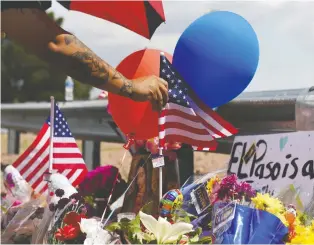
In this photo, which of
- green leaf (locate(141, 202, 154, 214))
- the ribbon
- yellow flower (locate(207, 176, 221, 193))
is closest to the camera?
green leaf (locate(141, 202, 154, 214))

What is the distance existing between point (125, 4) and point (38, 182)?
3.20 m

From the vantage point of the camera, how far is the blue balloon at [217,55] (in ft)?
16.8

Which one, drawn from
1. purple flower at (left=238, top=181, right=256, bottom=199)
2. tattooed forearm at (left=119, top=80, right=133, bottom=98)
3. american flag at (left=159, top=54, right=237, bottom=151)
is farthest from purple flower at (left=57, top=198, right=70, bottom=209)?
tattooed forearm at (left=119, top=80, right=133, bottom=98)

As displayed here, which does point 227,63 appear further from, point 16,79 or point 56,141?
point 16,79

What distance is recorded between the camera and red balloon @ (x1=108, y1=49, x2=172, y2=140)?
208 inches

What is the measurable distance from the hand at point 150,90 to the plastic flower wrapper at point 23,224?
7.71 ft

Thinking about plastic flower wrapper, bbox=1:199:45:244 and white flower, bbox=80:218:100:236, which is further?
plastic flower wrapper, bbox=1:199:45:244

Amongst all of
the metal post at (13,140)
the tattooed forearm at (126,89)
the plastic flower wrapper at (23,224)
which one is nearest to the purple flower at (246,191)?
the tattooed forearm at (126,89)

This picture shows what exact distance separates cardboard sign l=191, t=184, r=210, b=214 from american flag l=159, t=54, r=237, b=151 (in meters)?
0.51

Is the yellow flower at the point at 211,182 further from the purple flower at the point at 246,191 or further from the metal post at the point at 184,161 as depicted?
the metal post at the point at 184,161

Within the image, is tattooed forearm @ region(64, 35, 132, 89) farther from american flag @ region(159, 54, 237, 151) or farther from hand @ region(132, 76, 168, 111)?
american flag @ region(159, 54, 237, 151)

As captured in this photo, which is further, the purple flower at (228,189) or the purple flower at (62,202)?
the purple flower at (62,202)

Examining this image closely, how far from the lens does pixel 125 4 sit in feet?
12.3

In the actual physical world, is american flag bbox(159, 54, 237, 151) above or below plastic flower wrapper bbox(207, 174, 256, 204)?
above
